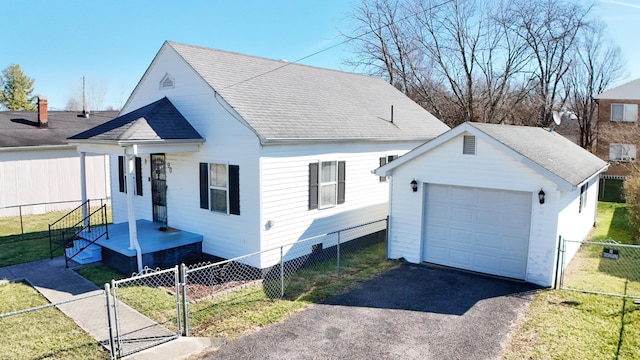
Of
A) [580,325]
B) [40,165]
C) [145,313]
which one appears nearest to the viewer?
[580,325]

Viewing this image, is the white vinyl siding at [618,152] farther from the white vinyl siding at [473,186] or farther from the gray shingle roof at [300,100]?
the white vinyl siding at [473,186]

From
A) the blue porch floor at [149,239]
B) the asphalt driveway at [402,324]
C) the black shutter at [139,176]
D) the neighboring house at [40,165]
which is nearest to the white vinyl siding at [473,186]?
the asphalt driveway at [402,324]

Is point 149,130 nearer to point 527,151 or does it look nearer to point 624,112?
point 527,151

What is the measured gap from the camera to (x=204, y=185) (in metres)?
11.9

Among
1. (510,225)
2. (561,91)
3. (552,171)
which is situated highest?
(561,91)

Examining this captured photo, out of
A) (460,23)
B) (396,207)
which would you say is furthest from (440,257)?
(460,23)

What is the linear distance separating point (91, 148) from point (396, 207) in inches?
331

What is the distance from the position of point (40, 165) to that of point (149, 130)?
13211 millimetres

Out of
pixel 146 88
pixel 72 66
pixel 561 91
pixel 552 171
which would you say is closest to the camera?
pixel 552 171

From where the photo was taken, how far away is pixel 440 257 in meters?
12.0

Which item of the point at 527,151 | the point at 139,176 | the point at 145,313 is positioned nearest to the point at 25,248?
the point at 139,176

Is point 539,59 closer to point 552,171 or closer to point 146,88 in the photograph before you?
point 552,171

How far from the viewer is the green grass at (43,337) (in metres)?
7.05

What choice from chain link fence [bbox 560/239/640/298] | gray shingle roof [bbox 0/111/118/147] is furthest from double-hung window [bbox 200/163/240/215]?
gray shingle roof [bbox 0/111/118/147]
